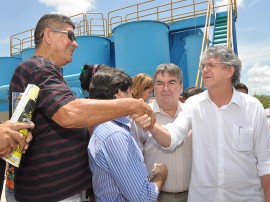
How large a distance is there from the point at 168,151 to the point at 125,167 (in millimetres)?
1125

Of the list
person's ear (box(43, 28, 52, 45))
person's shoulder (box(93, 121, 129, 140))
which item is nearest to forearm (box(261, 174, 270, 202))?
person's shoulder (box(93, 121, 129, 140))

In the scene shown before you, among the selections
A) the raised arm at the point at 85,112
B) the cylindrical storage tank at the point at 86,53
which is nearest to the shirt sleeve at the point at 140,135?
the raised arm at the point at 85,112

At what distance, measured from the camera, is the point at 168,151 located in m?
2.88

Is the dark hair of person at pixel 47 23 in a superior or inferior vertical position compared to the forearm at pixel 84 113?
superior

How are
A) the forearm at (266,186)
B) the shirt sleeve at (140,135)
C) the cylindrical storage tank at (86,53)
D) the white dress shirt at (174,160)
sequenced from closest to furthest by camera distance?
the forearm at (266,186), the white dress shirt at (174,160), the shirt sleeve at (140,135), the cylindrical storage tank at (86,53)

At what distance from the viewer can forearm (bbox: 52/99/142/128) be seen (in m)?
1.67

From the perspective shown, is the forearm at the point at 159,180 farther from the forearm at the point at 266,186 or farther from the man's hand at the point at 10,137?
the man's hand at the point at 10,137

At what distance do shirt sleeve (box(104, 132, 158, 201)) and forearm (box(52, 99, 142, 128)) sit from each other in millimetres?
230

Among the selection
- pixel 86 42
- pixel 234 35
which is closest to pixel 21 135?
pixel 86 42

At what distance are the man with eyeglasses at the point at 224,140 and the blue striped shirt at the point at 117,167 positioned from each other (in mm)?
568

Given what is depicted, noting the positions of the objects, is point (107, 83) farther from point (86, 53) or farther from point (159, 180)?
point (86, 53)

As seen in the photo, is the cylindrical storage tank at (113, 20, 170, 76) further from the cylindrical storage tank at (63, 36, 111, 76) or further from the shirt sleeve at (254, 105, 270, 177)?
the shirt sleeve at (254, 105, 270, 177)

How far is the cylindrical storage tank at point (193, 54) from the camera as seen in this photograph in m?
12.8

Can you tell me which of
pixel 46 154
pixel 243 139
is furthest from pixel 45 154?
pixel 243 139
